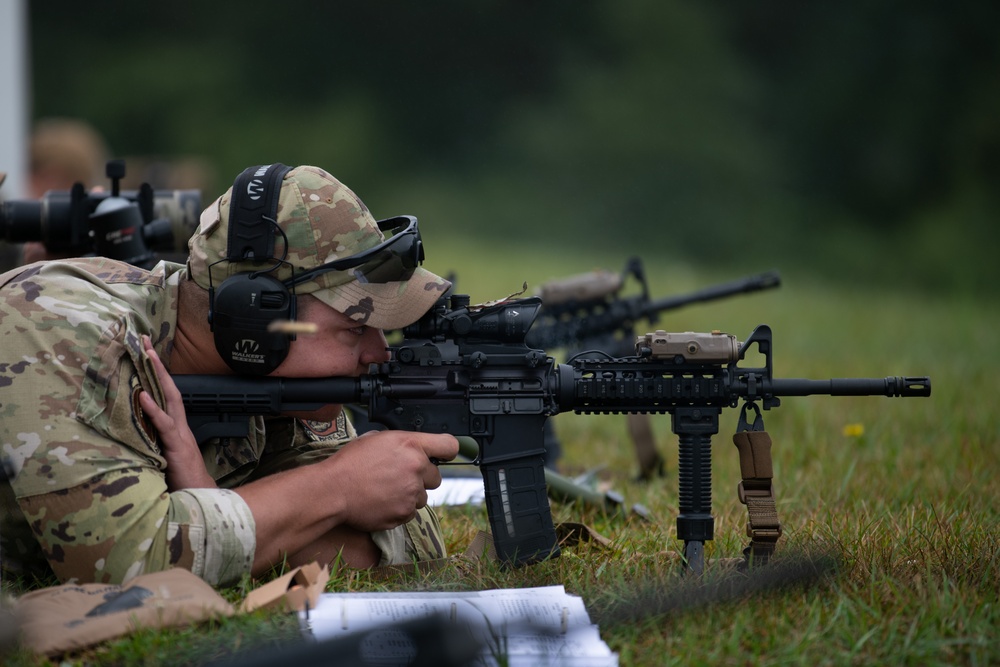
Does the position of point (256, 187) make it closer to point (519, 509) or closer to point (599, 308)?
point (519, 509)

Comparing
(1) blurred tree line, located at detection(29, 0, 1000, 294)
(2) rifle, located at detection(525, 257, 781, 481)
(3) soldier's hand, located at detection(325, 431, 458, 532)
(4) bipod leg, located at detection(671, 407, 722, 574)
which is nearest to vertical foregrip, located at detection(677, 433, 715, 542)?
(4) bipod leg, located at detection(671, 407, 722, 574)

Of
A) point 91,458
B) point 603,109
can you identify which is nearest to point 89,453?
point 91,458

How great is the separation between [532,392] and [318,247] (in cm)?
89

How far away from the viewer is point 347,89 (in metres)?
28.5

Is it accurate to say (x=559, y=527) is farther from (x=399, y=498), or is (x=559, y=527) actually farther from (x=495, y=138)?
(x=495, y=138)

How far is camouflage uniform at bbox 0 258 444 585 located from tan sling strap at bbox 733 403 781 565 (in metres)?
1.68

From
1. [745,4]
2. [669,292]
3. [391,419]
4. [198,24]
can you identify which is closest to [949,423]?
[391,419]

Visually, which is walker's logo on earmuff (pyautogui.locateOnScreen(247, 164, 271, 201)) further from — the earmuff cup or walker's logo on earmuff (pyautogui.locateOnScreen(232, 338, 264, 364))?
walker's logo on earmuff (pyautogui.locateOnScreen(232, 338, 264, 364))

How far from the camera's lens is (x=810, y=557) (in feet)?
12.7

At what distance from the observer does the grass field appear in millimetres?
3203

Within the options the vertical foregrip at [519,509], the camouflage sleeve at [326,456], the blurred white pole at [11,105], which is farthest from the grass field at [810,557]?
the blurred white pole at [11,105]

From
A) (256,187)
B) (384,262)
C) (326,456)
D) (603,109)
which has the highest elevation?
(603,109)

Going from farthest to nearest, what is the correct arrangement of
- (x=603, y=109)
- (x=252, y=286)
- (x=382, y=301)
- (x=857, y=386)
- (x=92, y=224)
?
(x=603, y=109) → (x=92, y=224) → (x=857, y=386) → (x=382, y=301) → (x=252, y=286)

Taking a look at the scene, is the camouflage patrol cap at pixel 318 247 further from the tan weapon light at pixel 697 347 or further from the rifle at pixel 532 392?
the tan weapon light at pixel 697 347
